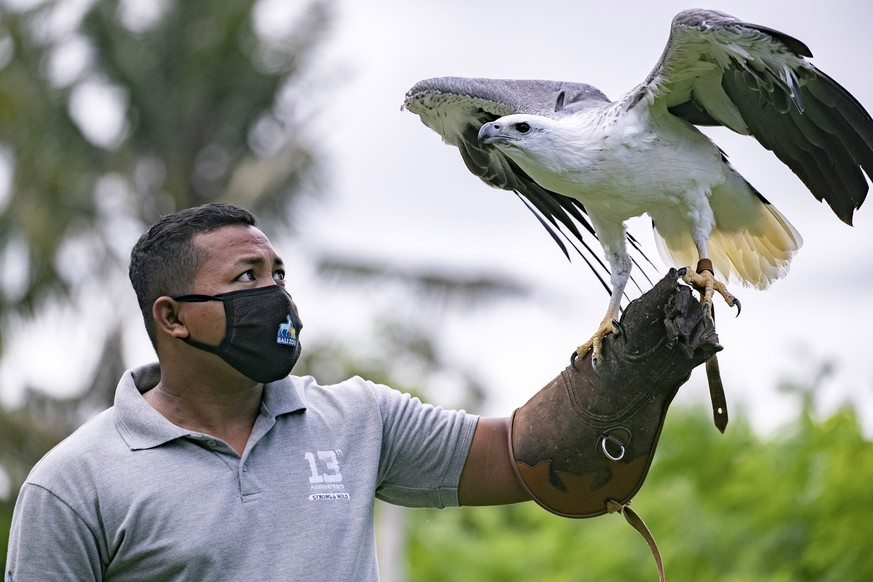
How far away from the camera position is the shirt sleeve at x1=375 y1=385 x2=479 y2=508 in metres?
3.71

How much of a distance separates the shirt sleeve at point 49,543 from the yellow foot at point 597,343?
5.41 feet

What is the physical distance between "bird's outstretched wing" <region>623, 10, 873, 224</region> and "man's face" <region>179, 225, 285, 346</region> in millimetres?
1723

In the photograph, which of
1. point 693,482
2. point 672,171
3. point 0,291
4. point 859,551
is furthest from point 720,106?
point 0,291

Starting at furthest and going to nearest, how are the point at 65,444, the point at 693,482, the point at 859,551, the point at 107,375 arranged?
1. the point at 107,375
2. the point at 693,482
3. the point at 859,551
4. the point at 65,444

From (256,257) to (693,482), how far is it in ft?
21.2

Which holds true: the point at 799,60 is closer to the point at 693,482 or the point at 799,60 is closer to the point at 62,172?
the point at 693,482

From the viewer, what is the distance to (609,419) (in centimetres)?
374

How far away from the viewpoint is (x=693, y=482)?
9.28 meters

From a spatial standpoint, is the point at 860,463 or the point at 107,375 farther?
the point at 107,375

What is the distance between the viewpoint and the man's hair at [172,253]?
353 cm

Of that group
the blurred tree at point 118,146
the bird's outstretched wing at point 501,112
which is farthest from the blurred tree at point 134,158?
the bird's outstretched wing at point 501,112

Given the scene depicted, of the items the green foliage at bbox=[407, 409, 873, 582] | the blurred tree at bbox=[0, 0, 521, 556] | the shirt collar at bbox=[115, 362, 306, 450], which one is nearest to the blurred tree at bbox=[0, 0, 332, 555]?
the blurred tree at bbox=[0, 0, 521, 556]

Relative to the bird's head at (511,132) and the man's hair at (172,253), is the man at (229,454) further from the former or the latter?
the bird's head at (511,132)

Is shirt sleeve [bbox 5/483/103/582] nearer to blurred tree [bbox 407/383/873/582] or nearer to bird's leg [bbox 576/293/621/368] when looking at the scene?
bird's leg [bbox 576/293/621/368]
